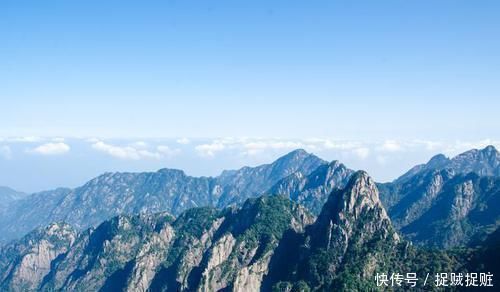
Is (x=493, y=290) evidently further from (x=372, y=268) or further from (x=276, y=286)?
(x=276, y=286)

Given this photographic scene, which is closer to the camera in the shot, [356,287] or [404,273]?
[356,287]

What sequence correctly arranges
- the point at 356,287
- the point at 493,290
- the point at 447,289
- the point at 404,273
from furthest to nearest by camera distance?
the point at 404,273
the point at 356,287
the point at 447,289
the point at 493,290

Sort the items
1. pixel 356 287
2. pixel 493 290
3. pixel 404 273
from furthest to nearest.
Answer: pixel 404 273 → pixel 356 287 → pixel 493 290

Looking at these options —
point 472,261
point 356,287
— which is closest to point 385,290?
point 356,287

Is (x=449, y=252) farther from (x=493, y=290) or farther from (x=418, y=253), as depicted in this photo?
(x=493, y=290)

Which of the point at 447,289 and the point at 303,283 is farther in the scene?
the point at 303,283

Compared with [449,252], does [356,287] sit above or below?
below

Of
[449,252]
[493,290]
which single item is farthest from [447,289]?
[449,252]

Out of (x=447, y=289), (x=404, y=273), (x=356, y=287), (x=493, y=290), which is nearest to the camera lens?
(x=493, y=290)

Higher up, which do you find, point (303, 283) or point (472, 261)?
point (472, 261)
